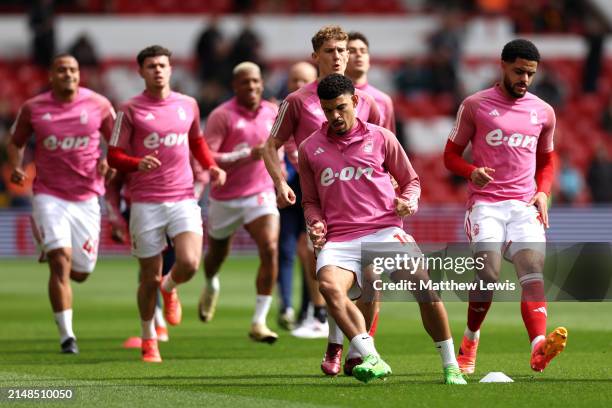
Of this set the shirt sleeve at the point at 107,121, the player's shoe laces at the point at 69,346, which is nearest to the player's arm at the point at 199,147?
the shirt sleeve at the point at 107,121

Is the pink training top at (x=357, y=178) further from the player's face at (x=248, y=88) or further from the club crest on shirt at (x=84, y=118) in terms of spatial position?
the player's face at (x=248, y=88)

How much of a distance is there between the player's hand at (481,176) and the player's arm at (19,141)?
15.4 ft

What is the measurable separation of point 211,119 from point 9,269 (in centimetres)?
1211

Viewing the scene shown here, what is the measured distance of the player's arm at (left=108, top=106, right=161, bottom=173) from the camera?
11.8m

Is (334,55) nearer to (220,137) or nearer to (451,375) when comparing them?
(451,375)

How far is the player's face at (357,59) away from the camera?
12461 mm

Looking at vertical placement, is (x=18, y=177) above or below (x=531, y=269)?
below

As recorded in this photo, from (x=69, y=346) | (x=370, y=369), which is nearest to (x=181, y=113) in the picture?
(x=69, y=346)

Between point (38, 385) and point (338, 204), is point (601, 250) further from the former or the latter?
point (38, 385)

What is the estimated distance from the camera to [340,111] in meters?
9.65

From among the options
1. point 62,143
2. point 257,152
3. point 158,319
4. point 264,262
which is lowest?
point 158,319

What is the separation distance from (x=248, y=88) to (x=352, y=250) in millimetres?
4756

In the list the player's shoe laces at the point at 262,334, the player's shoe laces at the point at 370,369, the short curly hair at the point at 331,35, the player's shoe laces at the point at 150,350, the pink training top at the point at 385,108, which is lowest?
the player's shoe laces at the point at 262,334

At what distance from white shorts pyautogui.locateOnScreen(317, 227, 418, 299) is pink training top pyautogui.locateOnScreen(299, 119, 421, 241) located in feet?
0.17
